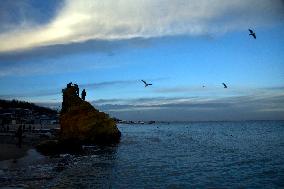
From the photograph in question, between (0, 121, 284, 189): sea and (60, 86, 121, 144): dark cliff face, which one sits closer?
(0, 121, 284, 189): sea

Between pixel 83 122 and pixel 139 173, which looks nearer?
pixel 139 173

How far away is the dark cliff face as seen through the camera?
54.0 m

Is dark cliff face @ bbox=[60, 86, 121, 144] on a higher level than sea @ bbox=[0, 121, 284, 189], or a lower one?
higher

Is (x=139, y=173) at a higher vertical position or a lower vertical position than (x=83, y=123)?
lower

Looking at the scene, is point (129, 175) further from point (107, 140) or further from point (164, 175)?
point (107, 140)

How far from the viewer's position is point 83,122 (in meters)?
54.2

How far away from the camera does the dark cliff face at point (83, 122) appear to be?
177 feet

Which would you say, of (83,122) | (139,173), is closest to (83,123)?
(83,122)

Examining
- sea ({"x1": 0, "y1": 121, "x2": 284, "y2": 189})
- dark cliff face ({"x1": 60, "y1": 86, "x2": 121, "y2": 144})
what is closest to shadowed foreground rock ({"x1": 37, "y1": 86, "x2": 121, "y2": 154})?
dark cliff face ({"x1": 60, "y1": 86, "x2": 121, "y2": 144})

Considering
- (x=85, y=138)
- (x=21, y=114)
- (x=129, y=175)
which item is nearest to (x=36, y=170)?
(x=129, y=175)

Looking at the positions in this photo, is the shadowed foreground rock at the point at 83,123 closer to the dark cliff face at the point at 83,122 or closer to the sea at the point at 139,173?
the dark cliff face at the point at 83,122

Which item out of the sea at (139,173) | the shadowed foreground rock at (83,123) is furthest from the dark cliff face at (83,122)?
the sea at (139,173)

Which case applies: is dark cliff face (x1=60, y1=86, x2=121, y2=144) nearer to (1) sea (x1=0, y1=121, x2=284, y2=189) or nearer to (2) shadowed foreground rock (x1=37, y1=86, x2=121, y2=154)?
(2) shadowed foreground rock (x1=37, y1=86, x2=121, y2=154)

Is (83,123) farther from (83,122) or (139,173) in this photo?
(139,173)
